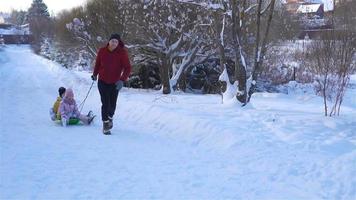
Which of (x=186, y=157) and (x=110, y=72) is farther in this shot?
(x=110, y=72)

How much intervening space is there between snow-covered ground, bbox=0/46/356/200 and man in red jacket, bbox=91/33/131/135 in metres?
0.45

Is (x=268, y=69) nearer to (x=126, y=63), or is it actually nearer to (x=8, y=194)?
(x=126, y=63)

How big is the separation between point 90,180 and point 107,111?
3087 millimetres

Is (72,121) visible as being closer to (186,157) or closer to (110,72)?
(110,72)

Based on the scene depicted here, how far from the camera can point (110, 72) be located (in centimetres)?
845

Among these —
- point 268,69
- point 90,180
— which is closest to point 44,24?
point 268,69

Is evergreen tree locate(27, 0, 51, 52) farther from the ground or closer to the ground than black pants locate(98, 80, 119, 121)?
farther from the ground

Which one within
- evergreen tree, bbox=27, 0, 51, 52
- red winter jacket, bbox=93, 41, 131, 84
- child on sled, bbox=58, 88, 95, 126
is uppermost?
evergreen tree, bbox=27, 0, 51, 52

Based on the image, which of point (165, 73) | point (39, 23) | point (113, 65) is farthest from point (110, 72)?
point (39, 23)

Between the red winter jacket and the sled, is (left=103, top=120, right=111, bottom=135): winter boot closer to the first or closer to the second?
the red winter jacket

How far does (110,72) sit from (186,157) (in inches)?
104

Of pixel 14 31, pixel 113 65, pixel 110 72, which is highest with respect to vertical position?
pixel 14 31

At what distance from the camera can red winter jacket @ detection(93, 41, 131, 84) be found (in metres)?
8.46

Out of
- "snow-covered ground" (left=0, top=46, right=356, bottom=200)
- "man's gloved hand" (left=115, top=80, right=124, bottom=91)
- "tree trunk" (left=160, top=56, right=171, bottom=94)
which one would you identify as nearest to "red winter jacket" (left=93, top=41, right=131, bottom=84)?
"man's gloved hand" (left=115, top=80, right=124, bottom=91)
